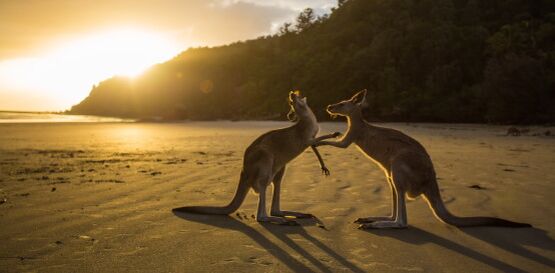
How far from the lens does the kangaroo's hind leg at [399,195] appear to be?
409 centimetres

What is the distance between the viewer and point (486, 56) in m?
34.5

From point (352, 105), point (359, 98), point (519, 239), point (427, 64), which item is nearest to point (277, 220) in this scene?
point (352, 105)

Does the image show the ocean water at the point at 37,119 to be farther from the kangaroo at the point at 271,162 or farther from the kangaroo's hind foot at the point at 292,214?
the kangaroo's hind foot at the point at 292,214

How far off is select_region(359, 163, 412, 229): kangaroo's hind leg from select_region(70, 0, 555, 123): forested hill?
24812 millimetres

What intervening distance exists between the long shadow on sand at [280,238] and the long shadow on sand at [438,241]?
693 mm

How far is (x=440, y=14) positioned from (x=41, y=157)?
37.6m

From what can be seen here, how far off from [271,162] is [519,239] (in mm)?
2260

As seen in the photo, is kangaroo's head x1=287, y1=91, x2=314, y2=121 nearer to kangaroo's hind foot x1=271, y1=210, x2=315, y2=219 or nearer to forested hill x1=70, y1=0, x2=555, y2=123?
kangaroo's hind foot x1=271, y1=210, x2=315, y2=219

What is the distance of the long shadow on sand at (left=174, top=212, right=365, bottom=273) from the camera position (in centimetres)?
315

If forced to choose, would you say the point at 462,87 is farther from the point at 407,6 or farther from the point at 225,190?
the point at 225,190

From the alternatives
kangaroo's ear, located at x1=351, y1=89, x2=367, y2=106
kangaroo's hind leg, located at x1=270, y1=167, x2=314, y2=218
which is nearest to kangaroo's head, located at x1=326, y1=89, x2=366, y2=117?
kangaroo's ear, located at x1=351, y1=89, x2=367, y2=106

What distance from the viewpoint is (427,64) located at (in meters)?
36.7

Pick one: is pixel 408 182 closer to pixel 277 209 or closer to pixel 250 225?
pixel 277 209

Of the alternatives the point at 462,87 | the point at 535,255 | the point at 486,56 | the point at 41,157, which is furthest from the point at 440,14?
the point at 535,255
